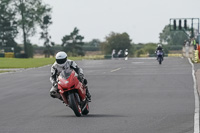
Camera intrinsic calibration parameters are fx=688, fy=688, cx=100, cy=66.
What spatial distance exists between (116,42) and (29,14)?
46655mm

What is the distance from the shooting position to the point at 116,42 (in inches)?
6481

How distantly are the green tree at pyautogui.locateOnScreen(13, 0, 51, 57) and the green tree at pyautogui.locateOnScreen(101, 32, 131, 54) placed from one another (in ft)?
133

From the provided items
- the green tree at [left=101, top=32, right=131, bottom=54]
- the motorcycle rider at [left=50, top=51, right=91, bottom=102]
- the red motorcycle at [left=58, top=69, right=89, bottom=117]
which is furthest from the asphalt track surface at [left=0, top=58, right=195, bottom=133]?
the green tree at [left=101, top=32, right=131, bottom=54]

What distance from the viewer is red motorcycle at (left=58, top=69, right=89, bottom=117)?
13.9 m

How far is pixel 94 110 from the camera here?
51.4ft

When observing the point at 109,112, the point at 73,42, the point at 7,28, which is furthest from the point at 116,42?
the point at 109,112

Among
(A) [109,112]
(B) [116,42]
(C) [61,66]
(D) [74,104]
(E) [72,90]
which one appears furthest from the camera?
(B) [116,42]

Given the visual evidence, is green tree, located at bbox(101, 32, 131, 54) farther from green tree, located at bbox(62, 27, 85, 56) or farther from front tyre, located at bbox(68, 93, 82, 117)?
front tyre, located at bbox(68, 93, 82, 117)

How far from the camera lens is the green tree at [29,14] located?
119 meters

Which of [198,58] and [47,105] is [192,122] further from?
[198,58]

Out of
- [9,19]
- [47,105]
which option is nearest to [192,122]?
[47,105]

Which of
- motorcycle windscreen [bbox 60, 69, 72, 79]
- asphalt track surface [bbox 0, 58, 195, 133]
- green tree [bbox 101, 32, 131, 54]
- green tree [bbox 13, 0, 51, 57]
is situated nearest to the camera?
asphalt track surface [bbox 0, 58, 195, 133]

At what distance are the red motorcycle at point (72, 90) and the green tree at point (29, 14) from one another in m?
104

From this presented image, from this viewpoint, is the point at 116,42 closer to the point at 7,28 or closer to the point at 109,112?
the point at 7,28
